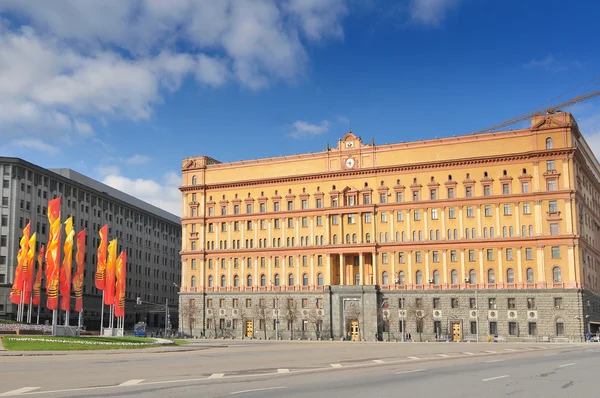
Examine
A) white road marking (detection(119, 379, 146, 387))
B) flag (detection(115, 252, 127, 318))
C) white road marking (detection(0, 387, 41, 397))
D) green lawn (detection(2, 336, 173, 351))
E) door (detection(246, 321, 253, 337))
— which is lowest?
door (detection(246, 321, 253, 337))

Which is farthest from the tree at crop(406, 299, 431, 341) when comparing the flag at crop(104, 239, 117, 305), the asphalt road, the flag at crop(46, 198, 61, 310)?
the asphalt road

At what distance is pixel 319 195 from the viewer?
117 metres

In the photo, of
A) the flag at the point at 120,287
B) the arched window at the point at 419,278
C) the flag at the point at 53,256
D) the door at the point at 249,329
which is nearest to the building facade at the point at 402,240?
the door at the point at 249,329

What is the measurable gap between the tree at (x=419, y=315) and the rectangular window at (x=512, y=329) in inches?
471

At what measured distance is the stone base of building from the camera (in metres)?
96.8

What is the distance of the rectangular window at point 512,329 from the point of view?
98750 mm

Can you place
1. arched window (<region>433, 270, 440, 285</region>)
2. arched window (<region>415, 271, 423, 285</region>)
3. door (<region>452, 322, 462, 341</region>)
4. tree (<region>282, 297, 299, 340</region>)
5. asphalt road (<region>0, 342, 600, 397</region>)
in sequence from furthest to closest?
tree (<region>282, 297, 299, 340</region>)
arched window (<region>415, 271, 423, 285</region>)
arched window (<region>433, 270, 440, 285</region>)
door (<region>452, 322, 462, 341</region>)
asphalt road (<region>0, 342, 600, 397</region>)

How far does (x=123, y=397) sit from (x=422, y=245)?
89222 millimetres

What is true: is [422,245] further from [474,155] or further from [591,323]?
[591,323]

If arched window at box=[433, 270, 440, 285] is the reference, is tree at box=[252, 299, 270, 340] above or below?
below

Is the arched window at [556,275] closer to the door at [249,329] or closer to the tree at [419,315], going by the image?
the tree at [419,315]

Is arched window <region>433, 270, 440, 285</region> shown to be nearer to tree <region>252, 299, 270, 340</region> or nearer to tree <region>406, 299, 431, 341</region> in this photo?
tree <region>406, 299, 431, 341</region>

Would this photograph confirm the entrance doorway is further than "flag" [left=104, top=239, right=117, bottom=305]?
Yes

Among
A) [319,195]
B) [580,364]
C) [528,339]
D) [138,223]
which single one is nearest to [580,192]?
[528,339]
